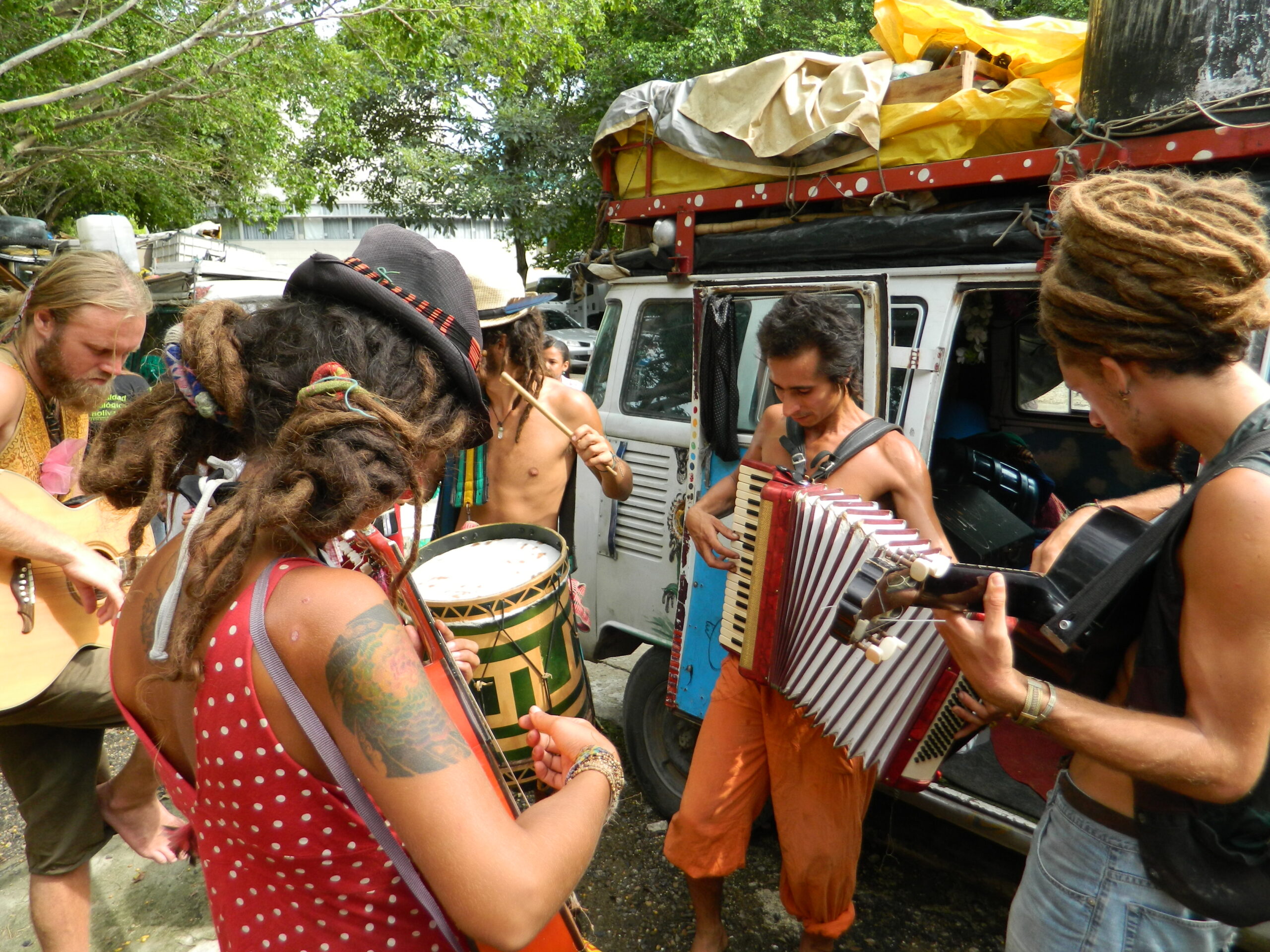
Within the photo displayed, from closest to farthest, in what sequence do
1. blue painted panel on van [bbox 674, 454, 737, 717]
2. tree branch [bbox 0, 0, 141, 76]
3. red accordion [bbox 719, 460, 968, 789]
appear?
red accordion [bbox 719, 460, 968, 789]
blue painted panel on van [bbox 674, 454, 737, 717]
tree branch [bbox 0, 0, 141, 76]

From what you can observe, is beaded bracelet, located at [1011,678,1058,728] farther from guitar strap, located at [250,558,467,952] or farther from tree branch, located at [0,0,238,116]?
tree branch, located at [0,0,238,116]

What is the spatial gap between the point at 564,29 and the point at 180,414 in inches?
413

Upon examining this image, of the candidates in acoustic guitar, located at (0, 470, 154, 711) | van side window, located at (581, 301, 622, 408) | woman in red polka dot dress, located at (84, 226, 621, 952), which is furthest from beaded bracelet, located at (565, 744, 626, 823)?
van side window, located at (581, 301, 622, 408)

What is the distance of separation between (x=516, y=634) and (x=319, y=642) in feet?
4.58

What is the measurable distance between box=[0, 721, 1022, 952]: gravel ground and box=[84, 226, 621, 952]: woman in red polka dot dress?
206 cm

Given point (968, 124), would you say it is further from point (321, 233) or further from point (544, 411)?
point (321, 233)

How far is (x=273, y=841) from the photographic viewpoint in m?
1.14

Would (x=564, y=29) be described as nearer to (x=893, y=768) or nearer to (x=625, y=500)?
(x=625, y=500)

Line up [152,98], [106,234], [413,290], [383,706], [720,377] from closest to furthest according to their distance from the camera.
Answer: [383,706] → [413,290] → [720,377] → [106,234] → [152,98]

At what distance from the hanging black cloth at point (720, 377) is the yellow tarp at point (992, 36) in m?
1.29

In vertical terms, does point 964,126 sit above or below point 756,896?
above

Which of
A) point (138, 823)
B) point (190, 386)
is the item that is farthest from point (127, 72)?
point (190, 386)

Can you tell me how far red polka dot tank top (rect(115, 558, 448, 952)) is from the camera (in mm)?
1091

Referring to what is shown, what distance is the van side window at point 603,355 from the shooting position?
4.04 meters
